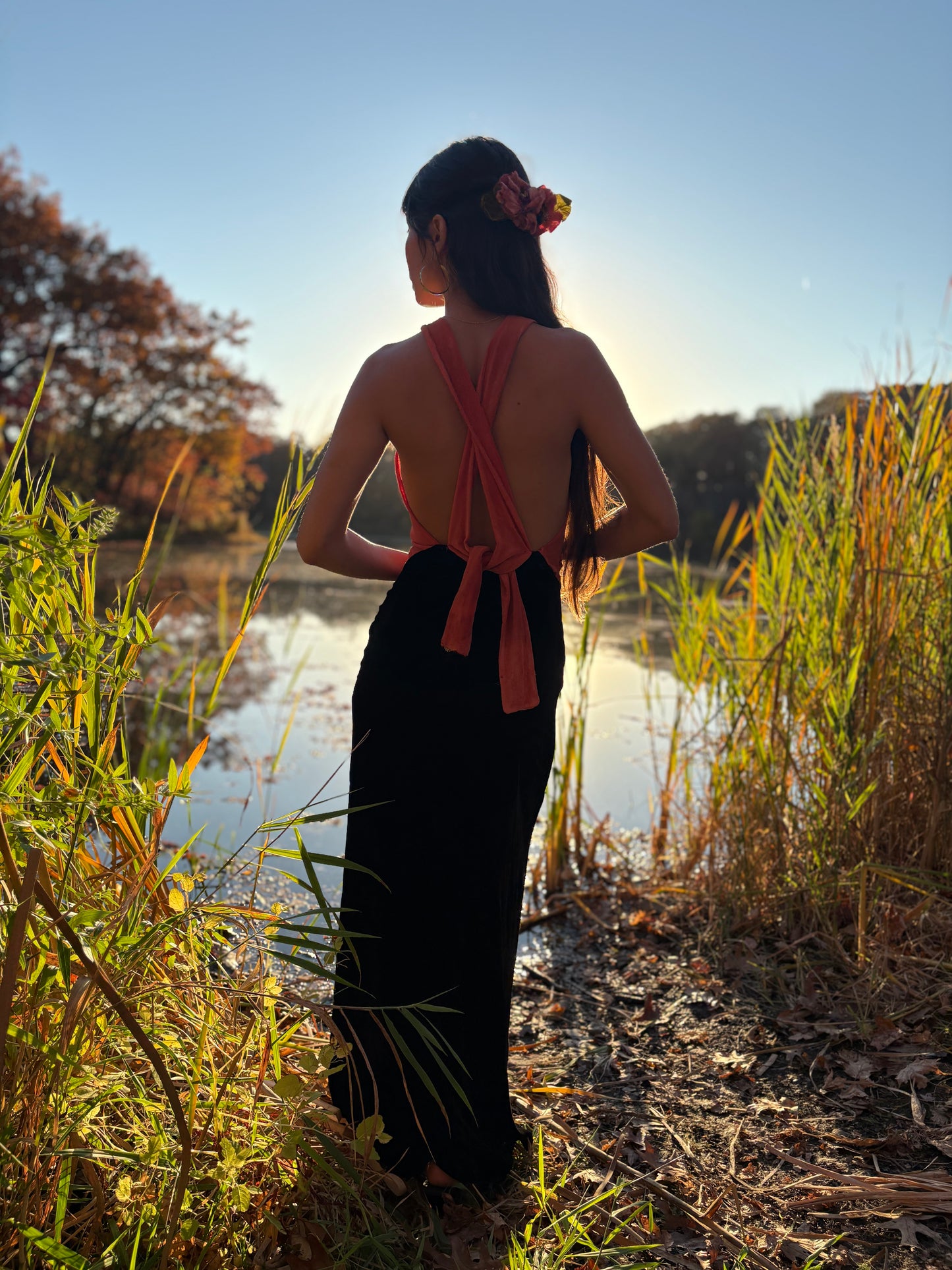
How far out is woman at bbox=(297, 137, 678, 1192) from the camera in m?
1.53

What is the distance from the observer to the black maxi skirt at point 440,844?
1.59 meters

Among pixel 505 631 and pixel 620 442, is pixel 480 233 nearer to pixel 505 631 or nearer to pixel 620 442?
Result: pixel 620 442

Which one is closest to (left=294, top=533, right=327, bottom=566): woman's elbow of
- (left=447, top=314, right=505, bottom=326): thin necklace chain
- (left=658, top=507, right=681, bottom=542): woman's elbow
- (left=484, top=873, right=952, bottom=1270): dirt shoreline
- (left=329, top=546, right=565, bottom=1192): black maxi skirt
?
(left=329, top=546, right=565, bottom=1192): black maxi skirt

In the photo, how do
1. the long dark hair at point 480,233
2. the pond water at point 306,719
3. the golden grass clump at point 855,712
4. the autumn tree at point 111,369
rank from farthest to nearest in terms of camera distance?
the autumn tree at point 111,369, the pond water at point 306,719, the golden grass clump at point 855,712, the long dark hair at point 480,233

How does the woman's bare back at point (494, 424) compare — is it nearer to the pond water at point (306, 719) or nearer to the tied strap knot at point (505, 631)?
the tied strap knot at point (505, 631)

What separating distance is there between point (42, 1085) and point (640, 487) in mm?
1235

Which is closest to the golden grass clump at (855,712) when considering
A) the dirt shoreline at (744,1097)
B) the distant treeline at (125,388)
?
the dirt shoreline at (744,1097)

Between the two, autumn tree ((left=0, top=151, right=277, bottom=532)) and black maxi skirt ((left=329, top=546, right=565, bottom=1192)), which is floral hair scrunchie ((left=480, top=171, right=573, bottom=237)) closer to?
black maxi skirt ((left=329, top=546, right=565, bottom=1192))

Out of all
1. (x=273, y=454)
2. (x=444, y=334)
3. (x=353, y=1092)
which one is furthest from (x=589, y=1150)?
(x=273, y=454)

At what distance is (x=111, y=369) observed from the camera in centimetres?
1769

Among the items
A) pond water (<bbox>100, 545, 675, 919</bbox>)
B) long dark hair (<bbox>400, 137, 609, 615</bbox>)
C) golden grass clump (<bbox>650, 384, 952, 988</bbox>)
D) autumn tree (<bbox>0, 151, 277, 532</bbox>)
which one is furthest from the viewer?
autumn tree (<bbox>0, 151, 277, 532</bbox>)

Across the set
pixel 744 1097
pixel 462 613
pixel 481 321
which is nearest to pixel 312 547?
pixel 462 613

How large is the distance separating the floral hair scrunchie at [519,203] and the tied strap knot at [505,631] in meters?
0.56

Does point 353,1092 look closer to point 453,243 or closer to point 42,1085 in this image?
point 42,1085
